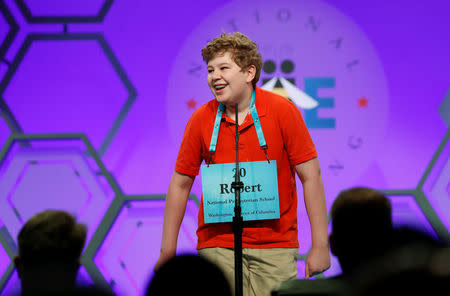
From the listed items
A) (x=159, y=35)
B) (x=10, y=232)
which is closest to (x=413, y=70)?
(x=159, y=35)

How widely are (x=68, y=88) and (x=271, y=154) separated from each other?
2.02 m

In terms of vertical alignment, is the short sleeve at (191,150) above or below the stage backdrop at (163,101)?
below

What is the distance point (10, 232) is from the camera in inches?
150

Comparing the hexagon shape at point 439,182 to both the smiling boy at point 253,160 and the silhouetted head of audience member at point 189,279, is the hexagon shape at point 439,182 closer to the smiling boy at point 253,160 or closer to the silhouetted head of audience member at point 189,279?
the smiling boy at point 253,160

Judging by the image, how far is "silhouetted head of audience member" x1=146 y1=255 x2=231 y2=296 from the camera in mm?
1075

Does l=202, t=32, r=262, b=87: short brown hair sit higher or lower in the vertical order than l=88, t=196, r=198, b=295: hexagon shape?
higher

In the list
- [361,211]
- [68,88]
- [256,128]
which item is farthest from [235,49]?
[68,88]

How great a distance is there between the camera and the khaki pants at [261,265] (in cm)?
235

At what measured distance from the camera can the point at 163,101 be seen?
3752 mm

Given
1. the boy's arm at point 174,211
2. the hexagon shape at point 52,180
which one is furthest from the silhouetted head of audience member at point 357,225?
the hexagon shape at point 52,180

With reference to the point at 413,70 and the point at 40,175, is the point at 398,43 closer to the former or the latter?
the point at 413,70

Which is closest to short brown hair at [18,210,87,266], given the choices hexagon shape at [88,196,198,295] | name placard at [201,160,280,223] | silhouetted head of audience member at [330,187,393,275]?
silhouetted head of audience member at [330,187,393,275]

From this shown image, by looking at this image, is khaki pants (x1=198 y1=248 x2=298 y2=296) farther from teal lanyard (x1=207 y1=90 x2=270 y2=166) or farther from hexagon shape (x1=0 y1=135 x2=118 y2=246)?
hexagon shape (x1=0 y1=135 x2=118 y2=246)

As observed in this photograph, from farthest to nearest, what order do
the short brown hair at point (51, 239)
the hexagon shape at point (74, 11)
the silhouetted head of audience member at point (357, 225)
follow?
the hexagon shape at point (74, 11) → the short brown hair at point (51, 239) → the silhouetted head of audience member at point (357, 225)
